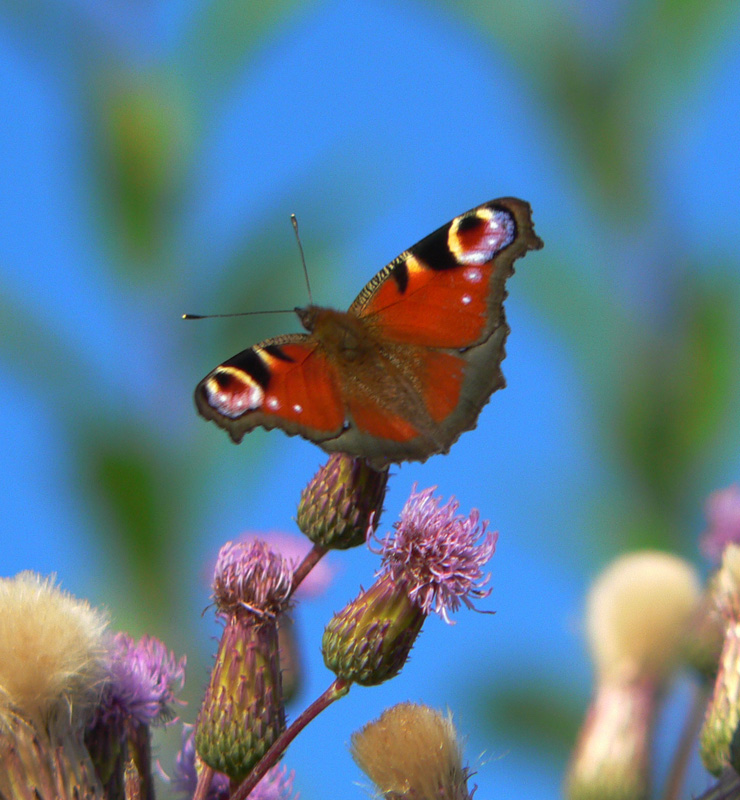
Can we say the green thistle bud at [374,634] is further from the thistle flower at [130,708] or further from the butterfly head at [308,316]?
the butterfly head at [308,316]

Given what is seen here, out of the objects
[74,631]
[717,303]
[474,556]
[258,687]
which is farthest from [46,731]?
[717,303]

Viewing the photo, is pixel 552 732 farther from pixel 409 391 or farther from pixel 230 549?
pixel 230 549

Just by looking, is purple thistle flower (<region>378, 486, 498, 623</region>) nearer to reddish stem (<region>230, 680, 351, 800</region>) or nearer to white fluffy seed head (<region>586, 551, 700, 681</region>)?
reddish stem (<region>230, 680, 351, 800</region>)

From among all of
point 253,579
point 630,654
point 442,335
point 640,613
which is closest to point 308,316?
point 442,335

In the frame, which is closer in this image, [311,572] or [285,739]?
[285,739]

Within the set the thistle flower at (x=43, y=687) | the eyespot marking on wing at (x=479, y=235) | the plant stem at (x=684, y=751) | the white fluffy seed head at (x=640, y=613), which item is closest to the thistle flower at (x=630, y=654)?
the white fluffy seed head at (x=640, y=613)

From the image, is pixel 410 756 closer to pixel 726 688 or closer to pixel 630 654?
pixel 726 688
